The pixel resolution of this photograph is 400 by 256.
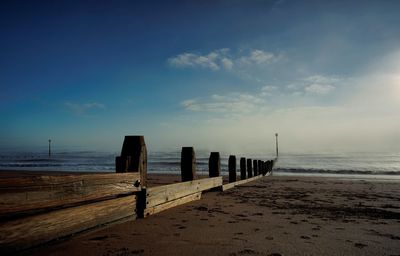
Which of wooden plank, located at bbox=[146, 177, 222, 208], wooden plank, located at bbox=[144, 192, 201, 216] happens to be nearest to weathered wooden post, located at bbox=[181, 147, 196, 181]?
wooden plank, located at bbox=[146, 177, 222, 208]

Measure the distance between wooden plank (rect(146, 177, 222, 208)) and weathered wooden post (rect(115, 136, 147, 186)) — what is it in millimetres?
350

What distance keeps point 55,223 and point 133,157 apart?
1.77 metres

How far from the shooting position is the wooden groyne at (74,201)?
2.64 metres

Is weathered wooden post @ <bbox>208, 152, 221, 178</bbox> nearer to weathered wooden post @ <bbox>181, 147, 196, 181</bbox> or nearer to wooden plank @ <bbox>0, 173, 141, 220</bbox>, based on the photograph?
weathered wooden post @ <bbox>181, 147, 196, 181</bbox>

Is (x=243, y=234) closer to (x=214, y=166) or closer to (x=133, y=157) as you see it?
(x=133, y=157)

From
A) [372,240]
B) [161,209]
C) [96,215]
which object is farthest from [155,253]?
[372,240]

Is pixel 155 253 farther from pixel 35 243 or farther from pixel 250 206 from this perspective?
pixel 250 206

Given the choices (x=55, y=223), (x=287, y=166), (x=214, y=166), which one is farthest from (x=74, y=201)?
(x=287, y=166)

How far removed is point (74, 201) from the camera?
334 centimetres

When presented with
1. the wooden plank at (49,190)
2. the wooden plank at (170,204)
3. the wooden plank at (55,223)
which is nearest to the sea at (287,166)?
the wooden plank at (170,204)

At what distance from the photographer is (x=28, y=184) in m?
2.78

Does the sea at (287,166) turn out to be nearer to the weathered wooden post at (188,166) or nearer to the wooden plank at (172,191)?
the wooden plank at (172,191)

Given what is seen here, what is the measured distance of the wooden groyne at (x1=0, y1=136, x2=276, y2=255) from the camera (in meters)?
2.64

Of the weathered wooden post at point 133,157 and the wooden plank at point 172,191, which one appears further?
the wooden plank at point 172,191
